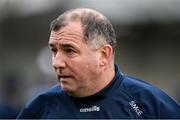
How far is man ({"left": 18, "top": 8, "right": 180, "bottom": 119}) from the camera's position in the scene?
6086 mm

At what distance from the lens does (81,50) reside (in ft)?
20.0

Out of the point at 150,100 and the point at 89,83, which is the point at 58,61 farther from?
the point at 150,100

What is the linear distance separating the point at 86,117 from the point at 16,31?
2738 cm

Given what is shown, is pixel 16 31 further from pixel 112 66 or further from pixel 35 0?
pixel 112 66

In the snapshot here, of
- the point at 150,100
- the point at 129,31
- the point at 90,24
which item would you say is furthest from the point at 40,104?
the point at 129,31

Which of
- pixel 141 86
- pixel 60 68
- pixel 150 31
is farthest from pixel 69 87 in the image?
pixel 150 31

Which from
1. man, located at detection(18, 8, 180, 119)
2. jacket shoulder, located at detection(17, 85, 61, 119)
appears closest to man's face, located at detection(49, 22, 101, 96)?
man, located at detection(18, 8, 180, 119)

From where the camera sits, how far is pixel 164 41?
32.3 meters

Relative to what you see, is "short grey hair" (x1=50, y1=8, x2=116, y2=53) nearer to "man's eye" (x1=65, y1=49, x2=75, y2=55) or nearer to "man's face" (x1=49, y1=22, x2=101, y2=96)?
"man's face" (x1=49, y1=22, x2=101, y2=96)

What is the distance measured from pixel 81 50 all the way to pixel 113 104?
49 cm

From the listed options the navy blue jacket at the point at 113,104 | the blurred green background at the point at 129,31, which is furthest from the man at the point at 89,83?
the blurred green background at the point at 129,31

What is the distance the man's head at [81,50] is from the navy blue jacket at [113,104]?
0.29ft

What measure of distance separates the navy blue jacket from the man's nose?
13.0 inches

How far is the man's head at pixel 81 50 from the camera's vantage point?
19.9ft
